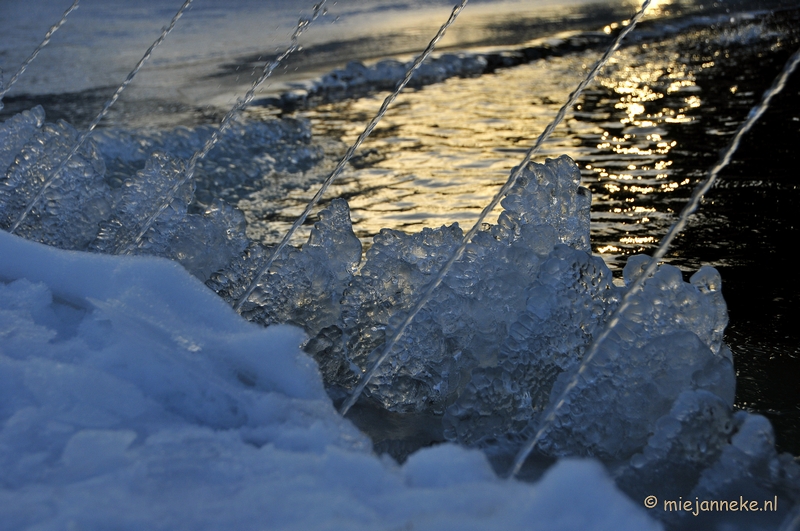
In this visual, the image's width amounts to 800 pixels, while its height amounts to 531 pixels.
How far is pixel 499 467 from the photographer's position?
2295 mm

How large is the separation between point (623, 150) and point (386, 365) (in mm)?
3464

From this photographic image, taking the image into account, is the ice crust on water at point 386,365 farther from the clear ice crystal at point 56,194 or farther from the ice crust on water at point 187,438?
the clear ice crystal at point 56,194

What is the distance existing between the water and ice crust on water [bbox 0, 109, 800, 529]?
37 cm

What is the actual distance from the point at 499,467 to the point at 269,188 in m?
3.65

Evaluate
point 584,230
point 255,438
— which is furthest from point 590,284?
point 255,438

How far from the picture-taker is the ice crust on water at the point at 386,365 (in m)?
1.98

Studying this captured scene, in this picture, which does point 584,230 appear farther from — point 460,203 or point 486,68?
point 486,68

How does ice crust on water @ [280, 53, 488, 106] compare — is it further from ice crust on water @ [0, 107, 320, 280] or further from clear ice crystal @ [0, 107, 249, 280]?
clear ice crystal @ [0, 107, 249, 280]

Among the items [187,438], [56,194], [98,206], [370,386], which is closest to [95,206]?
[98,206]

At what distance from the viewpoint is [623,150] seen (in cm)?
563

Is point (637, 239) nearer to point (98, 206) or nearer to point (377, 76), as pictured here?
point (98, 206)

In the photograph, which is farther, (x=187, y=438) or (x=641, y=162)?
(x=641, y=162)

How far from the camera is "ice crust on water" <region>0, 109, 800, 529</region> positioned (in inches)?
77.8

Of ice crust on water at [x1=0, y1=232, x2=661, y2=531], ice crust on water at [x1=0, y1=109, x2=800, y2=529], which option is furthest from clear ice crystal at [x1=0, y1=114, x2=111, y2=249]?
ice crust on water at [x1=0, y1=232, x2=661, y2=531]
